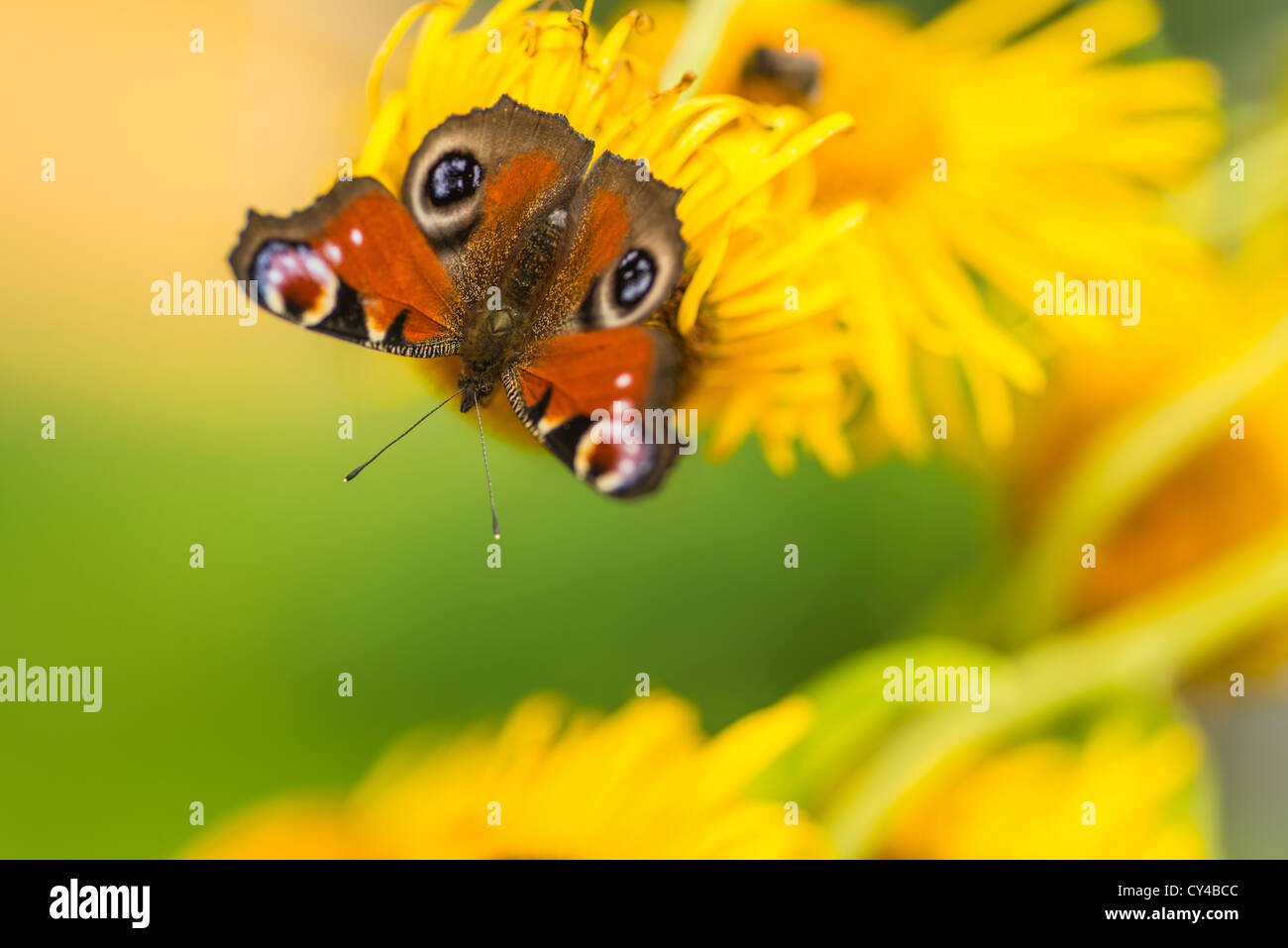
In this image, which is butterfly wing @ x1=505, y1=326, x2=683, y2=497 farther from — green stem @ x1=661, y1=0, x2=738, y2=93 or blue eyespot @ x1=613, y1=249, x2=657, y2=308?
green stem @ x1=661, y1=0, x2=738, y2=93

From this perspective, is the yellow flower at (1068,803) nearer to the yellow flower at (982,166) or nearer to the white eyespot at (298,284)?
the yellow flower at (982,166)

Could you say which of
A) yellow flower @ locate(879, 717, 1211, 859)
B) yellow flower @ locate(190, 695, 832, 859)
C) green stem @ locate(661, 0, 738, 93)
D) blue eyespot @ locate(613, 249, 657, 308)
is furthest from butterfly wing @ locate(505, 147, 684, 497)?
yellow flower @ locate(879, 717, 1211, 859)

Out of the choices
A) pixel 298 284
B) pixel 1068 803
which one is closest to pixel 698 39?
pixel 298 284

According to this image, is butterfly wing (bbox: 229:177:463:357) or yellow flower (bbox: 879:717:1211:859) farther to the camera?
yellow flower (bbox: 879:717:1211:859)

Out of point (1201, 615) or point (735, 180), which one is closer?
point (735, 180)

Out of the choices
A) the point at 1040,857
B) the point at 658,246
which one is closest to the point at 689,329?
the point at 658,246

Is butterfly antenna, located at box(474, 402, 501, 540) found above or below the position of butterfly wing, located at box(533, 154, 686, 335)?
below
